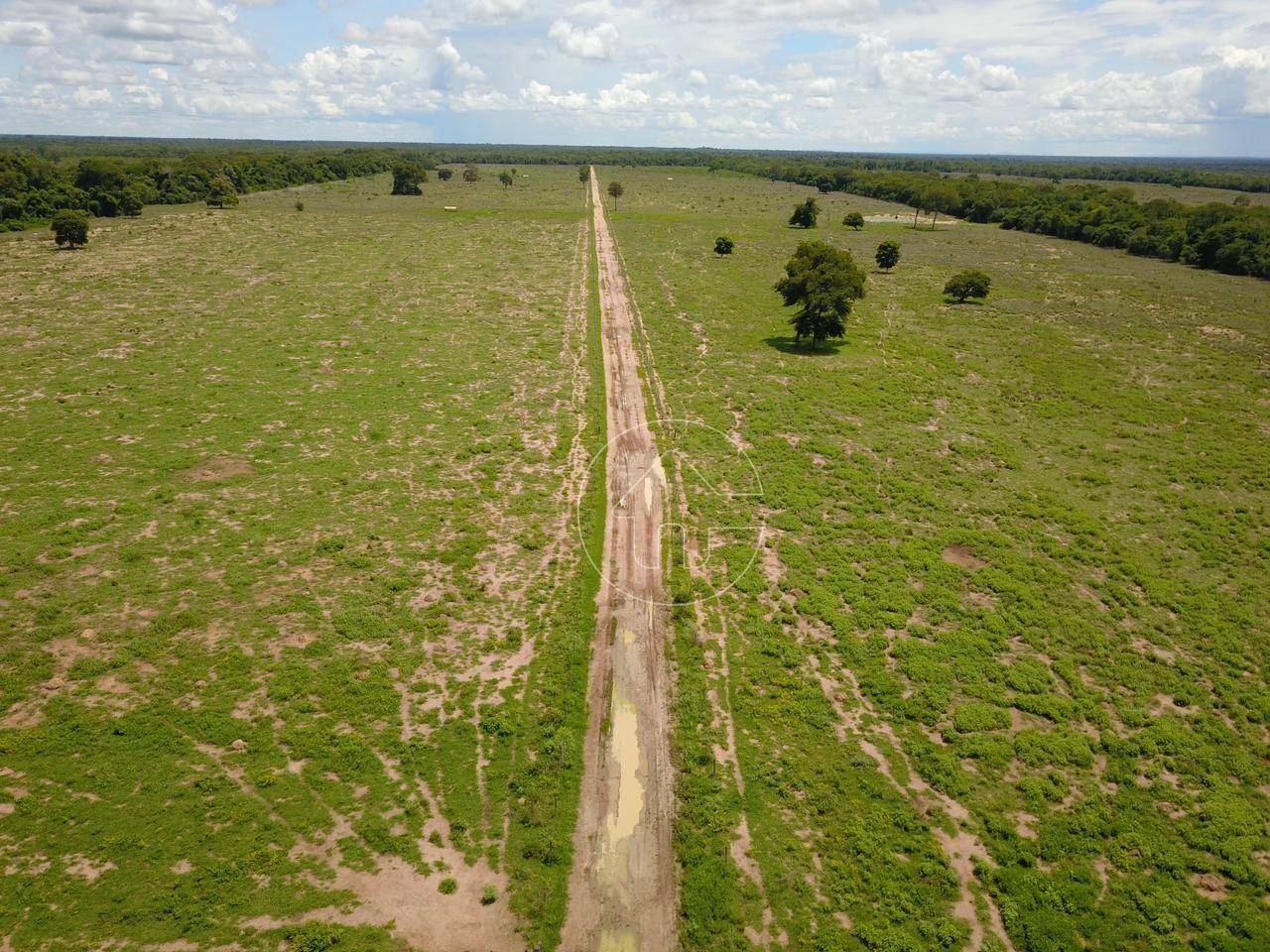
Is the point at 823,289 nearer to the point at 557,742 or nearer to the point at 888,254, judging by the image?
the point at 888,254

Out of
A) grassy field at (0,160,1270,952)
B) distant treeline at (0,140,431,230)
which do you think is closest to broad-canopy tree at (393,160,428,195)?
distant treeline at (0,140,431,230)

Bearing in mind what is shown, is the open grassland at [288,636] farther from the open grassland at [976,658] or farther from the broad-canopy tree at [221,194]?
the broad-canopy tree at [221,194]

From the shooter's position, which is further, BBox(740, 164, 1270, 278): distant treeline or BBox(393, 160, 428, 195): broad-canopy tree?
BBox(393, 160, 428, 195): broad-canopy tree

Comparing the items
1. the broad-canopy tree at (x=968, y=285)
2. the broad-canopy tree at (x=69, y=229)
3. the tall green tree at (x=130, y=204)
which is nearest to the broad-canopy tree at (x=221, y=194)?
the tall green tree at (x=130, y=204)

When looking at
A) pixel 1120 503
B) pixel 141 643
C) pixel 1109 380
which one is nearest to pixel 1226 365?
pixel 1109 380

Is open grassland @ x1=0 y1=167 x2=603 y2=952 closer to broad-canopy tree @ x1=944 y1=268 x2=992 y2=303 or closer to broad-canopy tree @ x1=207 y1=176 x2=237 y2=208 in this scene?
broad-canopy tree @ x1=944 y1=268 x2=992 y2=303

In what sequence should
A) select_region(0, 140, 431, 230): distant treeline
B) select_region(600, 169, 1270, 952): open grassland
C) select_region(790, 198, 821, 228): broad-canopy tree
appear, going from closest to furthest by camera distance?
select_region(600, 169, 1270, 952): open grassland
select_region(0, 140, 431, 230): distant treeline
select_region(790, 198, 821, 228): broad-canopy tree

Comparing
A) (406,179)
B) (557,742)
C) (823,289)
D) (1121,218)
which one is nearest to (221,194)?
(406,179)
